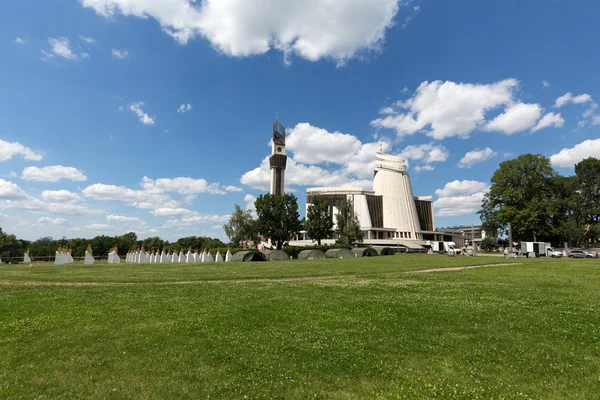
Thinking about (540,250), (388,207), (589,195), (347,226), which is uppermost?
(388,207)

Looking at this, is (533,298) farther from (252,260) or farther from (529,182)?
(529,182)

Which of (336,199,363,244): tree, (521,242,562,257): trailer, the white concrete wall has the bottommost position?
(521,242,562,257): trailer

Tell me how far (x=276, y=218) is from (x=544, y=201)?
56.4 metres

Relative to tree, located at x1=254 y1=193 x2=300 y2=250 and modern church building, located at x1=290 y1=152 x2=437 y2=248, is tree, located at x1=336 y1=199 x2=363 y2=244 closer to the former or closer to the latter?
tree, located at x1=254 y1=193 x2=300 y2=250

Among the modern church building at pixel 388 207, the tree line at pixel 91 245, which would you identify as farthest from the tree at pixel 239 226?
the modern church building at pixel 388 207

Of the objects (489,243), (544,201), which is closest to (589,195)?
(544,201)

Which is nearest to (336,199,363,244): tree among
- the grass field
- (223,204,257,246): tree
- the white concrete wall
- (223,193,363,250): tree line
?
(223,193,363,250): tree line

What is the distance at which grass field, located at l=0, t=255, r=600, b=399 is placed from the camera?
6238 mm

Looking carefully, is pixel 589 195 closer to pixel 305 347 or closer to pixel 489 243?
pixel 489 243

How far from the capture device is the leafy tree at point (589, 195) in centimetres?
7206

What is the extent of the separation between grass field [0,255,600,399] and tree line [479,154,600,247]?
66743 millimetres

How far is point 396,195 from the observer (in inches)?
5118

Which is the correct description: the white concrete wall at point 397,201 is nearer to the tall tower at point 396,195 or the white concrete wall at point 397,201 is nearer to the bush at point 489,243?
the tall tower at point 396,195

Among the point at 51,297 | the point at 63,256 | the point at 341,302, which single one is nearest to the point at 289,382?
the point at 341,302
